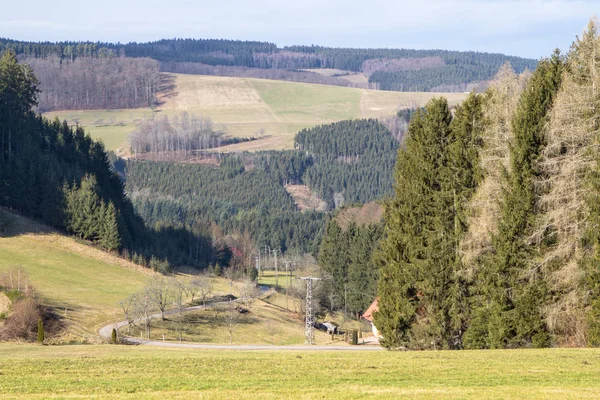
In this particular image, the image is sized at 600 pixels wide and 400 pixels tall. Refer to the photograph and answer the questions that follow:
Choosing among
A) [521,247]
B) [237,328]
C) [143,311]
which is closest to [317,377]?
[521,247]

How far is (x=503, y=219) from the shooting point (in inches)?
1458

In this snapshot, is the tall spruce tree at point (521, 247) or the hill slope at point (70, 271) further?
the hill slope at point (70, 271)

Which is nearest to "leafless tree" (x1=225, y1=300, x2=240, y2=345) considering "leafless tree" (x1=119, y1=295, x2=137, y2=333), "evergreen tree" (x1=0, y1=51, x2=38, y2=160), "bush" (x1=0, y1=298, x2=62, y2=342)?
"leafless tree" (x1=119, y1=295, x2=137, y2=333)

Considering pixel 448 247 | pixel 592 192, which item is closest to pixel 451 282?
pixel 448 247

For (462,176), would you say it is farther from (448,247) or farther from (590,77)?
(590,77)

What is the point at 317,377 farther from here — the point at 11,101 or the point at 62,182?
the point at 11,101

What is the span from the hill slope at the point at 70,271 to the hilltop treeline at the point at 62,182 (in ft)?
11.8

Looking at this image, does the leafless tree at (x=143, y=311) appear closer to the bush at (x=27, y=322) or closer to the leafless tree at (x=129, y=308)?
the leafless tree at (x=129, y=308)

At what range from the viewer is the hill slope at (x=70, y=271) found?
75062mm

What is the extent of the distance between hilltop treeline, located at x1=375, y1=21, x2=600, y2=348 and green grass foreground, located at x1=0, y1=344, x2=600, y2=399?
5.24 metres

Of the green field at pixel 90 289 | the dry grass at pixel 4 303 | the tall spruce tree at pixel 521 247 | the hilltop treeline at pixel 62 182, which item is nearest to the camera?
the tall spruce tree at pixel 521 247

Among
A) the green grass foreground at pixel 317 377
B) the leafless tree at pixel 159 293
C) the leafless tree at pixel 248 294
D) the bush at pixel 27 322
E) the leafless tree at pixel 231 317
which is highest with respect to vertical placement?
the green grass foreground at pixel 317 377

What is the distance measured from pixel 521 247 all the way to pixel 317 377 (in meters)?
16.3

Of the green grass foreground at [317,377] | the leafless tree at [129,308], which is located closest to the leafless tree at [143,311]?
the leafless tree at [129,308]
